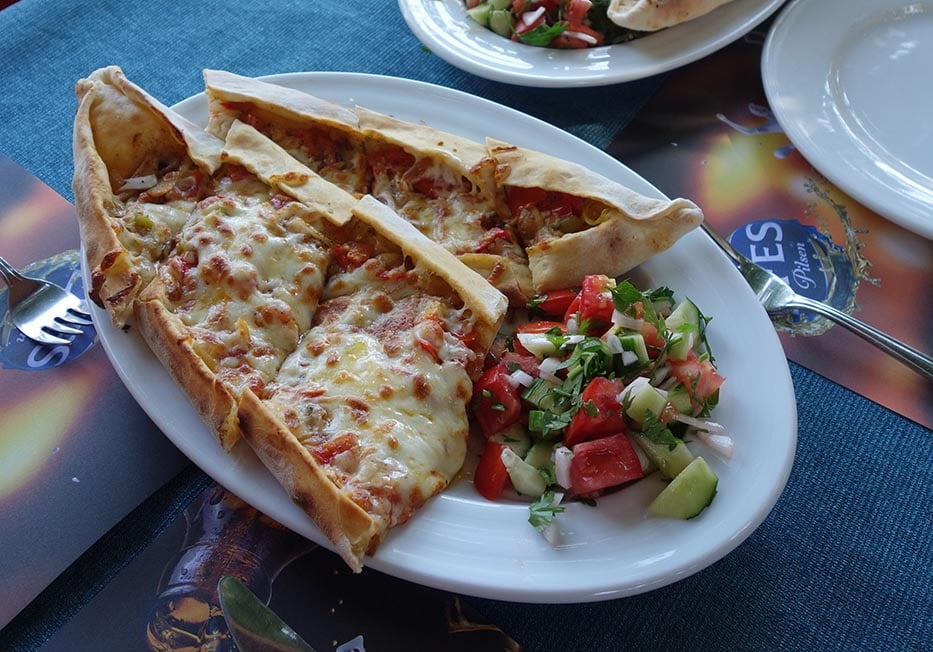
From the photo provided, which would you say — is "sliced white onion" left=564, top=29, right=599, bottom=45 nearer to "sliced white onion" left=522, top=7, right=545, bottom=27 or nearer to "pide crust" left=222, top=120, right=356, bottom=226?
"sliced white onion" left=522, top=7, right=545, bottom=27

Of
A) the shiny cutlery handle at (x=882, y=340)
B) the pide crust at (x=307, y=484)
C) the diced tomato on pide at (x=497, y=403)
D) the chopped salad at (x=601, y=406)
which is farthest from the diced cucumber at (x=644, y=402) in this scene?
the shiny cutlery handle at (x=882, y=340)

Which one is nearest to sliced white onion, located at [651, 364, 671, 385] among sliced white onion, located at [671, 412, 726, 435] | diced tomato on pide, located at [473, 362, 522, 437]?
sliced white onion, located at [671, 412, 726, 435]

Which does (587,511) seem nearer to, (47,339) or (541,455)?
(541,455)

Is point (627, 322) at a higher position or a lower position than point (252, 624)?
higher

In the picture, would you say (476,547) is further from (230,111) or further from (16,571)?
(230,111)

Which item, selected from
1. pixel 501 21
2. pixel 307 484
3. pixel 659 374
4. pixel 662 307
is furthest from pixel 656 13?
pixel 307 484
